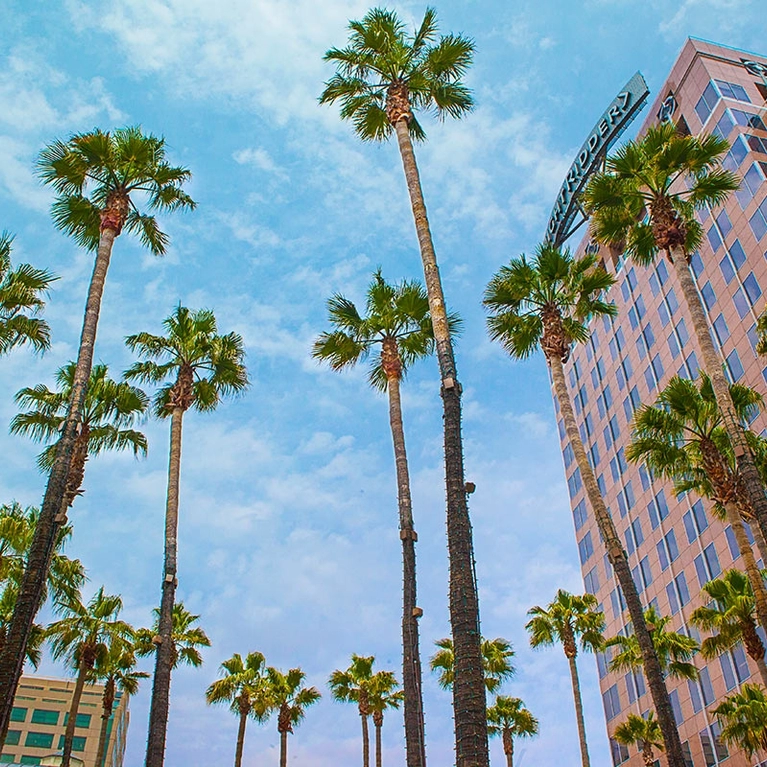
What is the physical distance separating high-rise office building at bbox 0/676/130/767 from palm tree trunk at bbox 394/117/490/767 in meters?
81.2

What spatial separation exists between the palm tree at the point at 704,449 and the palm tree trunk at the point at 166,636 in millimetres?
14703

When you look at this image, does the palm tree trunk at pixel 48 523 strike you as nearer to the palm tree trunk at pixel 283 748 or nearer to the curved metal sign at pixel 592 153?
the palm tree trunk at pixel 283 748

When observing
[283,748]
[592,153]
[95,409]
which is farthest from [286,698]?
[592,153]

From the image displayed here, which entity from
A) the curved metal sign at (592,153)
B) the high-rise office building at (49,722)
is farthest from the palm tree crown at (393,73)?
the high-rise office building at (49,722)

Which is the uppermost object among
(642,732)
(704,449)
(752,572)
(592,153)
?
(592,153)

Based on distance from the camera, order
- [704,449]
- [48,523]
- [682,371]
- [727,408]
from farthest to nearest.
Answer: [682,371], [704,449], [727,408], [48,523]

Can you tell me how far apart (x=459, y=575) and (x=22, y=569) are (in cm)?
1911

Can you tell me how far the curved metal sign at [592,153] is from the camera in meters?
58.5

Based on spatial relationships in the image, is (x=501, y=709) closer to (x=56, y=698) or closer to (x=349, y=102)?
(x=349, y=102)

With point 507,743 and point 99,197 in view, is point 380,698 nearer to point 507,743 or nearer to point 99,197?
point 507,743

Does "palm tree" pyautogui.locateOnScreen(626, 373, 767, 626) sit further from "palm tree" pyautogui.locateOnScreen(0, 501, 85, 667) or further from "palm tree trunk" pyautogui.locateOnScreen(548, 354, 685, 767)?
"palm tree" pyautogui.locateOnScreen(0, 501, 85, 667)

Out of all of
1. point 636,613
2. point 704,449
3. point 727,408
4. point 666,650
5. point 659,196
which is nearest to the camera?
point 636,613

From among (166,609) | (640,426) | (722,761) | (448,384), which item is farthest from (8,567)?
(722,761)

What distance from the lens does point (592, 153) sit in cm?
6297
